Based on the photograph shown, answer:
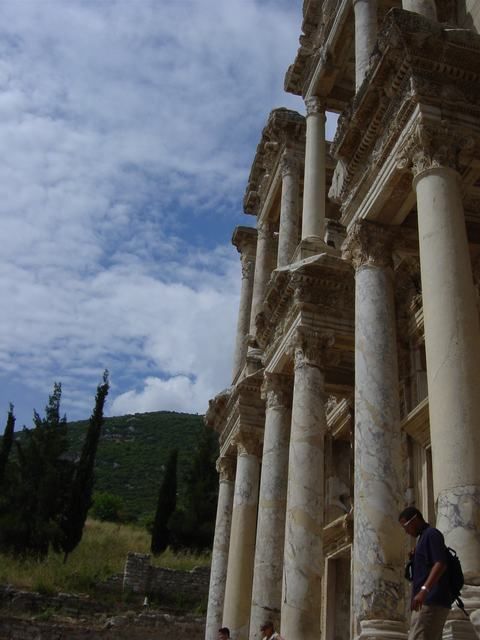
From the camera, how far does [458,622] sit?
7062mm

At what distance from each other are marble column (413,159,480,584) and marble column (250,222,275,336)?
37.3 feet

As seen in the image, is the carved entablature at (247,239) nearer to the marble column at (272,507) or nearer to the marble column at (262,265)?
the marble column at (262,265)

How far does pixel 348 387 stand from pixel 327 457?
2874 mm

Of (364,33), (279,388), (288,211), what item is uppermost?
(364,33)

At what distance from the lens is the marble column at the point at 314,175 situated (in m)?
16.5

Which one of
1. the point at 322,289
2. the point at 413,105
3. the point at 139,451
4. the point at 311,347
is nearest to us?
the point at 413,105

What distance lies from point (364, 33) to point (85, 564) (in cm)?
3051

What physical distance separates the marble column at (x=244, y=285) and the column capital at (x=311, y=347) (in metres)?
8.17

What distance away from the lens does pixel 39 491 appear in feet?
139

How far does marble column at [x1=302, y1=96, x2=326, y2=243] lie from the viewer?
1645 centimetres

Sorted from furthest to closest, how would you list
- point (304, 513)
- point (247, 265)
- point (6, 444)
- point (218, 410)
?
1. point (6, 444)
2. point (247, 265)
3. point (218, 410)
4. point (304, 513)

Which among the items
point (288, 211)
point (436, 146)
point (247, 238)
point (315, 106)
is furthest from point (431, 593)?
point (247, 238)

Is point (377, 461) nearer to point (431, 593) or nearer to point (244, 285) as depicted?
point (431, 593)

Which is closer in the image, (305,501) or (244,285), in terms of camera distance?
(305,501)
